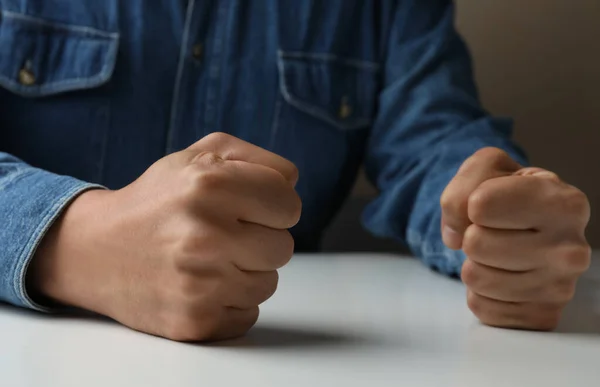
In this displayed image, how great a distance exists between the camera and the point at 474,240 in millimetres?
428

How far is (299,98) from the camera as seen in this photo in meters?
0.73

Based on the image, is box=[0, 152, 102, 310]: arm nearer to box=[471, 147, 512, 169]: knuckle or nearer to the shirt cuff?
the shirt cuff

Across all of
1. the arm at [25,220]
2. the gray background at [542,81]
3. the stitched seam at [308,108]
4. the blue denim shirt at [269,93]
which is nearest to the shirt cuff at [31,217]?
the arm at [25,220]

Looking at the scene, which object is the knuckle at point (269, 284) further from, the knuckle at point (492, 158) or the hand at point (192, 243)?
the knuckle at point (492, 158)

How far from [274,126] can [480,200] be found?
13.3 inches

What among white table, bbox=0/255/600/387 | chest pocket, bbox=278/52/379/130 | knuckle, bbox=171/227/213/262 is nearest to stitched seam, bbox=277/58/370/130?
chest pocket, bbox=278/52/379/130

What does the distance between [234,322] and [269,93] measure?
373 millimetres

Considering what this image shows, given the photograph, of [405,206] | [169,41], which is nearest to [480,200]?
[405,206]

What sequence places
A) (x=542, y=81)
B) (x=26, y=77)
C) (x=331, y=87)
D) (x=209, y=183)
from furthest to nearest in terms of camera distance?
(x=542, y=81)
(x=331, y=87)
(x=26, y=77)
(x=209, y=183)

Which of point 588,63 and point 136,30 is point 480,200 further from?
point 588,63

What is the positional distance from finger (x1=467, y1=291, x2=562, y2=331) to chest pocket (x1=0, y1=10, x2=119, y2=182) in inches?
15.3

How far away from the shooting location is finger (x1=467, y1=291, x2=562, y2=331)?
1.46 ft

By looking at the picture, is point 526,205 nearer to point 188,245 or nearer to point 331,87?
point 188,245

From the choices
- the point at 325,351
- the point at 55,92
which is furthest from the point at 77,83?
the point at 325,351
